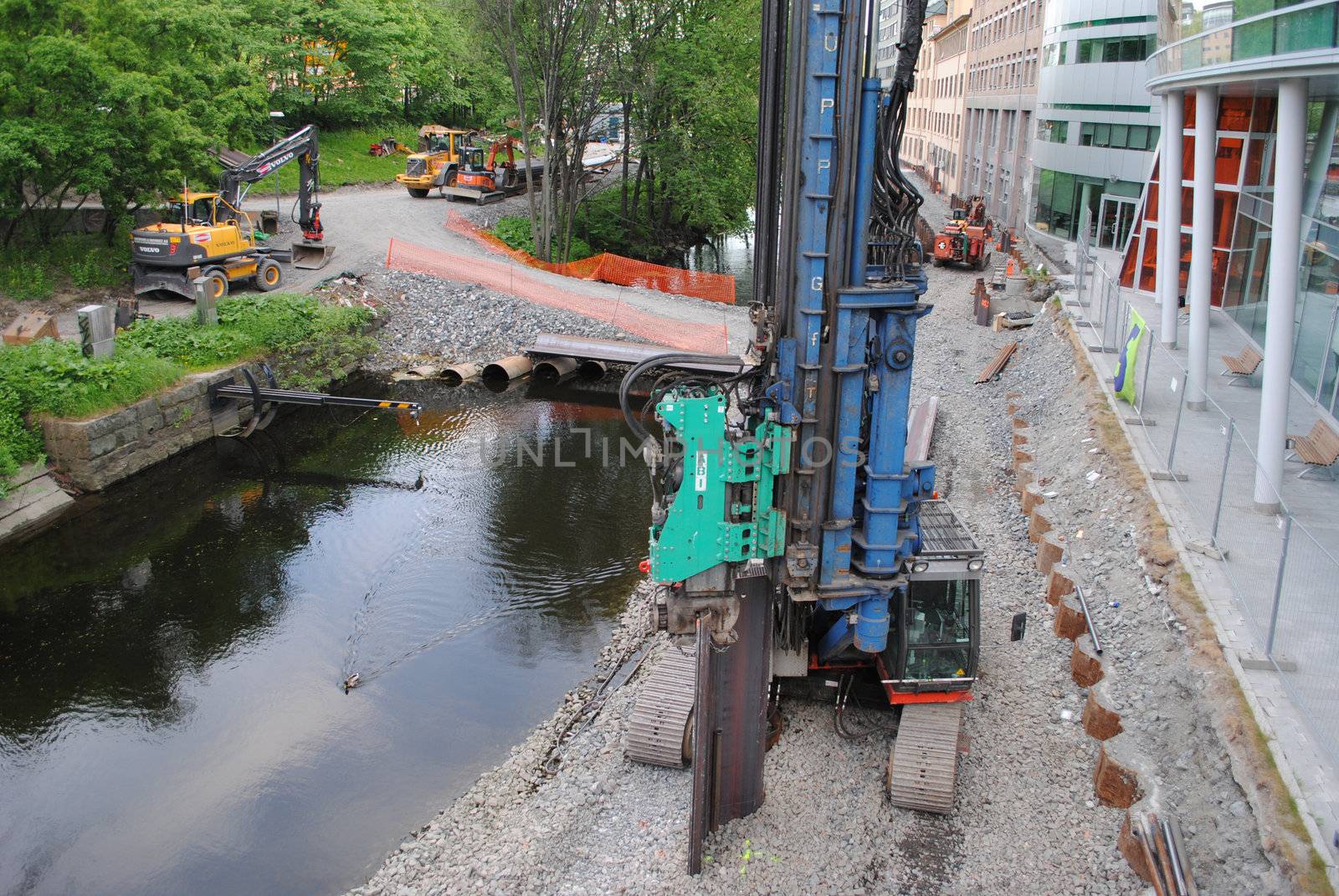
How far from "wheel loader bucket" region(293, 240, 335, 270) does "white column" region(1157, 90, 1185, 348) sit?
21563 millimetres

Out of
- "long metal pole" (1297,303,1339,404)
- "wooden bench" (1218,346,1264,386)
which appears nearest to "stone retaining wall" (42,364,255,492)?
"wooden bench" (1218,346,1264,386)

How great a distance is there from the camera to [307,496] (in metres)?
18.0

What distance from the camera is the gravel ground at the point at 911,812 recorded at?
8.20 meters

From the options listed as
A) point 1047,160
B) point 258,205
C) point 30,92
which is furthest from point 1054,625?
point 258,205

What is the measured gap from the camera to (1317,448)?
12.7 meters

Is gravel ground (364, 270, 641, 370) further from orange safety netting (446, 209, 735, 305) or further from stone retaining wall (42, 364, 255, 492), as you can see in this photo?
stone retaining wall (42, 364, 255, 492)

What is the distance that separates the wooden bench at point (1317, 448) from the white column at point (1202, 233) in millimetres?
1996

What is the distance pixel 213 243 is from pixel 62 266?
178 inches

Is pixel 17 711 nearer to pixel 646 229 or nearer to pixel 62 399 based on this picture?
pixel 62 399

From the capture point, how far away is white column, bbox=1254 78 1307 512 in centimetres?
1115

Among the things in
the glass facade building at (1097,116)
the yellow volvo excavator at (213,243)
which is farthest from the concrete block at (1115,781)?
the glass facade building at (1097,116)

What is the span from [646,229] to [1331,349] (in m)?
28.3

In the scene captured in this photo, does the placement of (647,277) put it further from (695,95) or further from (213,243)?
(213,243)

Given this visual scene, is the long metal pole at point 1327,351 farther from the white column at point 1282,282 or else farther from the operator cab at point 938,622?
the operator cab at point 938,622
